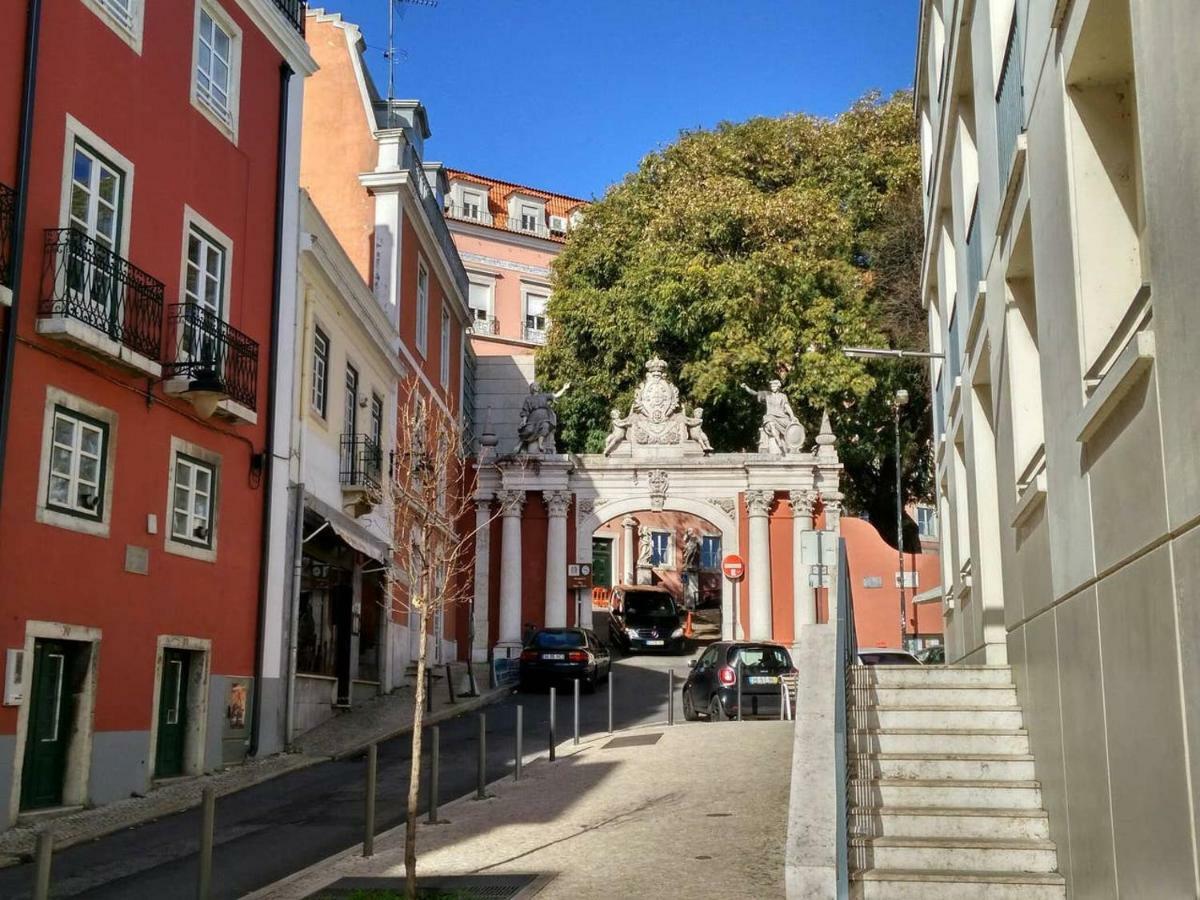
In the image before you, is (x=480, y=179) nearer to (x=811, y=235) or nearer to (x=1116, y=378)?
(x=811, y=235)

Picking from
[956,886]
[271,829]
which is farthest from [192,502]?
[956,886]

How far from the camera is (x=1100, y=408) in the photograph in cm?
575

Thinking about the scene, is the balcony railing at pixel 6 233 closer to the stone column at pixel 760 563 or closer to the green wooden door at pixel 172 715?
the green wooden door at pixel 172 715

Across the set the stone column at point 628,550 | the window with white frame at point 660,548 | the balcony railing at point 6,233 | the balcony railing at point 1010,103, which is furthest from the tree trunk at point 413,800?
the window with white frame at point 660,548

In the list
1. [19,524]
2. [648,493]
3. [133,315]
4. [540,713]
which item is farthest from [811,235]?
[19,524]

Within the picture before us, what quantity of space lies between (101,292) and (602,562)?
129 ft

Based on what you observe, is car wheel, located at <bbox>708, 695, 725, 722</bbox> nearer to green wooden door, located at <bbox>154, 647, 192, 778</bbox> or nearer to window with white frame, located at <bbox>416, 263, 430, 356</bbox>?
green wooden door, located at <bbox>154, 647, 192, 778</bbox>

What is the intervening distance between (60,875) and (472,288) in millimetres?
42493

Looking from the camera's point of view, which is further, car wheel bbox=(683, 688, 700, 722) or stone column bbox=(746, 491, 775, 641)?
stone column bbox=(746, 491, 775, 641)

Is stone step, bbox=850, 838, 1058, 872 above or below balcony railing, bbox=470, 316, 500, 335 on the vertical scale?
below

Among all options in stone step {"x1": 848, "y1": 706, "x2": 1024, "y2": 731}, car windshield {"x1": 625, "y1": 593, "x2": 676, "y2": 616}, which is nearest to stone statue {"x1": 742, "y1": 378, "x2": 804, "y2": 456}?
car windshield {"x1": 625, "y1": 593, "x2": 676, "y2": 616}

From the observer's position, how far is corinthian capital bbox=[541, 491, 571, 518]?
3316 centimetres

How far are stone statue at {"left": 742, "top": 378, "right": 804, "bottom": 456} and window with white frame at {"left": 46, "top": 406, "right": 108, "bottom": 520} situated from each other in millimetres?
21158

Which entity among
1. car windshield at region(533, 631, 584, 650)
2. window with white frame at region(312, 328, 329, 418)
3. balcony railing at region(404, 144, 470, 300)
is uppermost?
balcony railing at region(404, 144, 470, 300)
